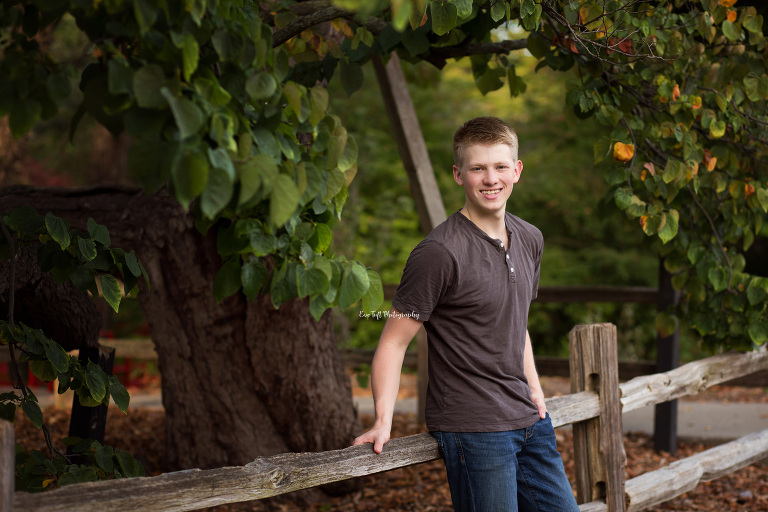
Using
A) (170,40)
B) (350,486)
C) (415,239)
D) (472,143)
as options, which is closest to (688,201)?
(472,143)

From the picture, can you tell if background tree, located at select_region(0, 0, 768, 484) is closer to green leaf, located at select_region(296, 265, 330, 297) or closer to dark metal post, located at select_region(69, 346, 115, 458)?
green leaf, located at select_region(296, 265, 330, 297)

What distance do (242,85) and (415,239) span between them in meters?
9.58

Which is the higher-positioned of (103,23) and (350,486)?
(103,23)

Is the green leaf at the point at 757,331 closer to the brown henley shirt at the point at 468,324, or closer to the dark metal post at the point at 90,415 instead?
the brown henley shirt at the point at 468,324

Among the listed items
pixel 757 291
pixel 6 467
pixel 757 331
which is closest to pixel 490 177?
pixel 6 467

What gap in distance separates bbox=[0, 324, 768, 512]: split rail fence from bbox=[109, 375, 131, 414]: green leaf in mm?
434

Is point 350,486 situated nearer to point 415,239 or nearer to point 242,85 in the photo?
point 242,85

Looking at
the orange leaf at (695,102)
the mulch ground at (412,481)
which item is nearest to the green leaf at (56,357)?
the mulch ground at (412,481)

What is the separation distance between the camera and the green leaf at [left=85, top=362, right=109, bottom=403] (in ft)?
7.77

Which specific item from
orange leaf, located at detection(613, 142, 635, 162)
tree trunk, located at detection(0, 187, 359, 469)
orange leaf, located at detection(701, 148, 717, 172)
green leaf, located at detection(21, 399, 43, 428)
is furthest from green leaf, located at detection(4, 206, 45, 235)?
orange leaf, located at detection(701, 148, 717, 172)

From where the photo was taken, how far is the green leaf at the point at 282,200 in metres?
1.50

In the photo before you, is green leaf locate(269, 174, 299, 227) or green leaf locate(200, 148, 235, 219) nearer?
green leaf locate(200, 148, 235, 219)

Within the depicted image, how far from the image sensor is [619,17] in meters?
2.93

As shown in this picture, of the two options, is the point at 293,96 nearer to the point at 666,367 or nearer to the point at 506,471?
the point at 506,471
